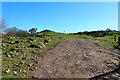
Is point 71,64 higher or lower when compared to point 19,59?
lower

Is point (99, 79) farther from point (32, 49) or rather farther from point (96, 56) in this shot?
point (32, 49)

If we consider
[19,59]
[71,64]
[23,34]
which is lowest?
[71,64]

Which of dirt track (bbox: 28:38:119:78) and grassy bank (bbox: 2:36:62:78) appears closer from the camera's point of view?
grassy bank (bbox: 2:36:62:78)

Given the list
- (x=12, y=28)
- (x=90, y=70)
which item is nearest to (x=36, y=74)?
(x=90, y=70)

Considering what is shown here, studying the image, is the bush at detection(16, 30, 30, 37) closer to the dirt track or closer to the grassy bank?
the grassy bank

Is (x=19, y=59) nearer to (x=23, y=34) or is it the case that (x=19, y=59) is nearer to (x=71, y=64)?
(x=71, y=64)

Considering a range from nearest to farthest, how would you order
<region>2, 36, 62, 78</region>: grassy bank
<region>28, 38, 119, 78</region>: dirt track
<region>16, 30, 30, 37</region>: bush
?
<region>2, 36, 62, 78</region>: grassy bank < <region>28, 38, 119, 78</region>: dirt track < <region>16, 30, 30, 37</region>: bush

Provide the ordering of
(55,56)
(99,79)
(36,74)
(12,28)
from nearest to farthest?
(99,79) → (36,74) → (55,56) → (12,28)

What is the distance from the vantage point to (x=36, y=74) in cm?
691

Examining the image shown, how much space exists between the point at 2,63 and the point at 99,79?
504 cm

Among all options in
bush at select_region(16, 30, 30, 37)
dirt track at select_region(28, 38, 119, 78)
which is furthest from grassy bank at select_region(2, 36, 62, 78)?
→ bush at select_region(16, 30, 30, 37)

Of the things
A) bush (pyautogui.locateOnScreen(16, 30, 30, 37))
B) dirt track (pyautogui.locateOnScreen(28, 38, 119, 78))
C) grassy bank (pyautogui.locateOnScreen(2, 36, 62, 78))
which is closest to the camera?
grassy bank (pyautogui.locateOnScreen(2, 36, 62, 78))

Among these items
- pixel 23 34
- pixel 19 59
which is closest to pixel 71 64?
pixel 19 59

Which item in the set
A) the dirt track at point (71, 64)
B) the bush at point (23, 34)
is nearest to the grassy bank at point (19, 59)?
the dirt track at point (71, 64)
